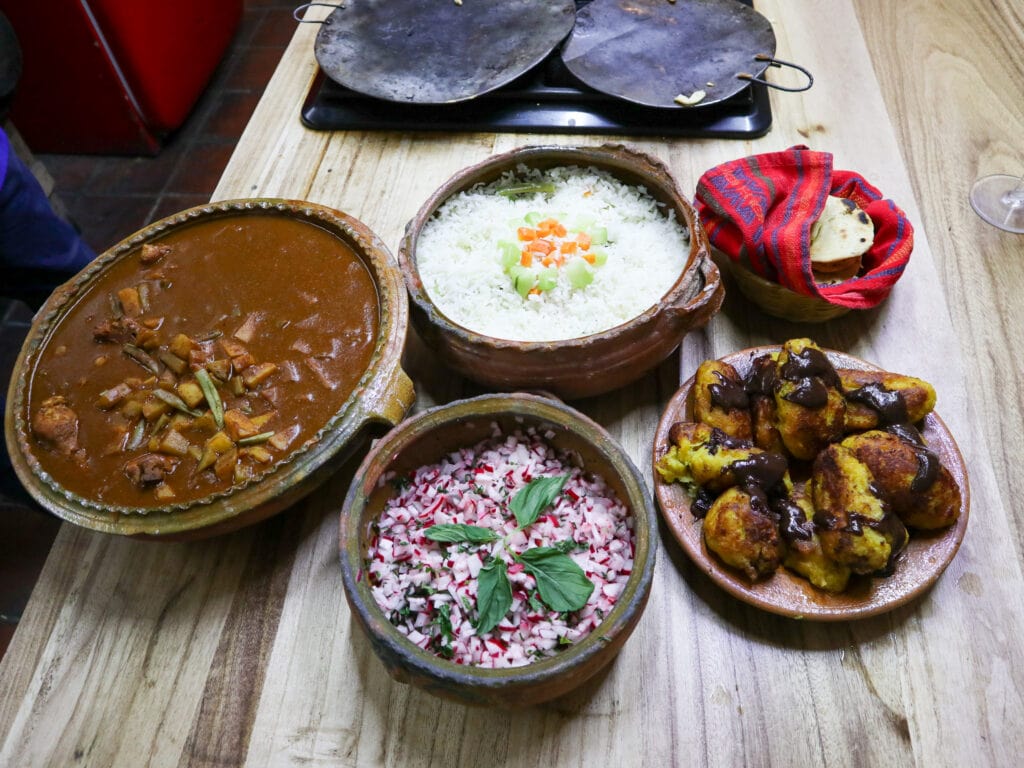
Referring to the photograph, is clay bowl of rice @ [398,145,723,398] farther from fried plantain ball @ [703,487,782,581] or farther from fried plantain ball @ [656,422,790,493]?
fried plantain ball @ [703,487,782,581]

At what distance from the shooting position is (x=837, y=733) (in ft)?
4.34

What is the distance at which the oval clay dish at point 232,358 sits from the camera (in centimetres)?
140

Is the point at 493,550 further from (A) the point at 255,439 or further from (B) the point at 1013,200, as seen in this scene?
(B) the point at 1013,200

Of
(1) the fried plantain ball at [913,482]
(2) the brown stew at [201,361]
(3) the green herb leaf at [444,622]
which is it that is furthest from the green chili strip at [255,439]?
(1) the fried plantain ball at [913,482]

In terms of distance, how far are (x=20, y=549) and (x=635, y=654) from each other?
2.40m

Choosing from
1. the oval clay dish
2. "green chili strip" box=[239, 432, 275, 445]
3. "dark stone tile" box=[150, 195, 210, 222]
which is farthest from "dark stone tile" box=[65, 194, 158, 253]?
"green chili strip" box=[239, 432, 275, 445]

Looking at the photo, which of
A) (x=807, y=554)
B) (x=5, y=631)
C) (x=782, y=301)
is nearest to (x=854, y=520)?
(x=807, y=554)

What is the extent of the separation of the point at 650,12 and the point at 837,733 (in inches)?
86.9

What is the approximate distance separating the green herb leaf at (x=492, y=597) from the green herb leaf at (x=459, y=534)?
7 centimetres

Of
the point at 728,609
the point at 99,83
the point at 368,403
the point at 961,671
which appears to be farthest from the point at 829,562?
the point at 99,83

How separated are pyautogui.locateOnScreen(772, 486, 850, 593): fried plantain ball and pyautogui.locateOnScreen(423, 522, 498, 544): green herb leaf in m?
0.55

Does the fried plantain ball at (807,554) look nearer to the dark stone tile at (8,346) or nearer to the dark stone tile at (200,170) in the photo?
the dark stone tile at (8,346)

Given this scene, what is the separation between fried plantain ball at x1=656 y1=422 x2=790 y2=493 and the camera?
139cm

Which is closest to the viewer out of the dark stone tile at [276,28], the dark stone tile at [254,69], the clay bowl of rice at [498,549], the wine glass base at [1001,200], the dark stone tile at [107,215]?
the clay bowl of rice at [498,549]
